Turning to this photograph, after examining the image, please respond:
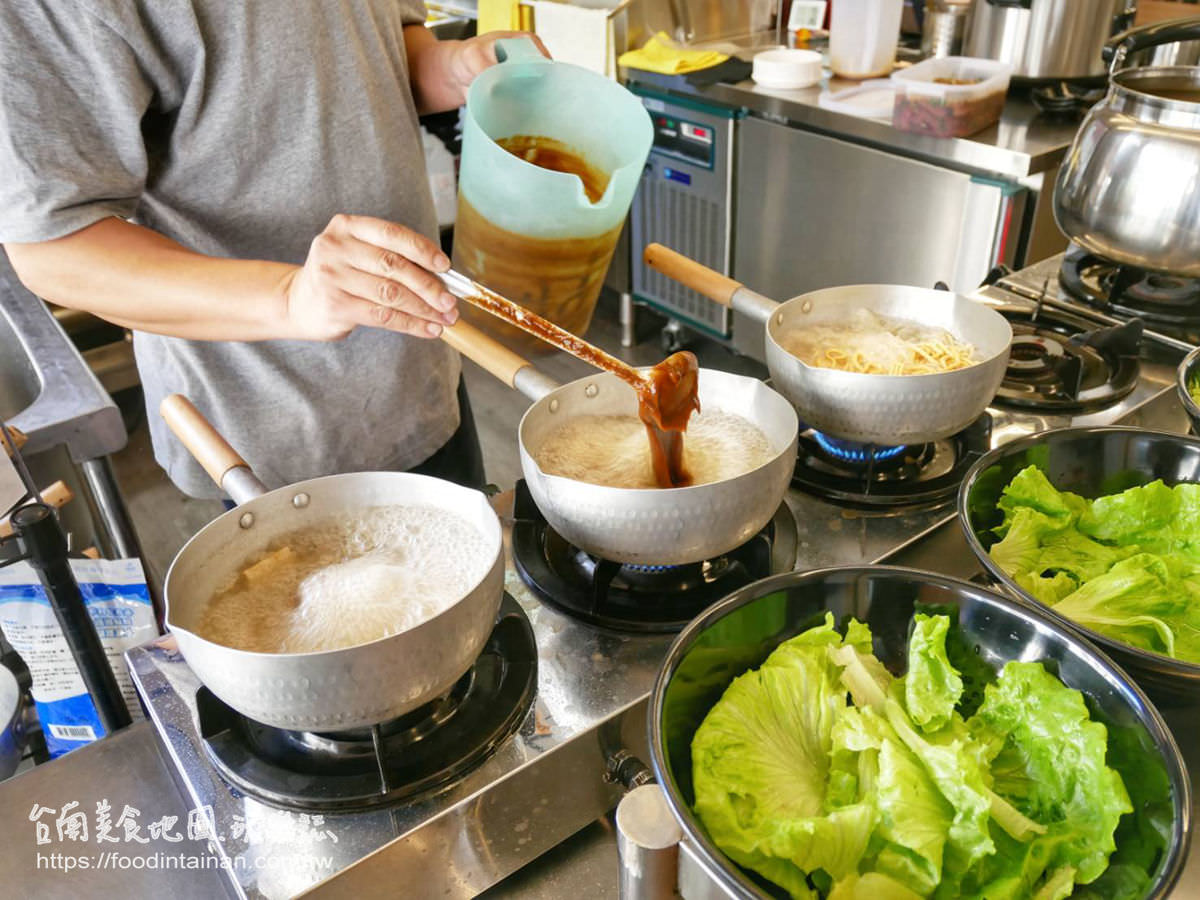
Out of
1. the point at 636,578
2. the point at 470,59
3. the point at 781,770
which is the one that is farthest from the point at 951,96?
the point at 781,770

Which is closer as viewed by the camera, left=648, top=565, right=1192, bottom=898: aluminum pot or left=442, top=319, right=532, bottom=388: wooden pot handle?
left=648, top=565, right=1192, bottom=898: aluminum pot

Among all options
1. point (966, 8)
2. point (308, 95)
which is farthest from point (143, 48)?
point (966, 8)

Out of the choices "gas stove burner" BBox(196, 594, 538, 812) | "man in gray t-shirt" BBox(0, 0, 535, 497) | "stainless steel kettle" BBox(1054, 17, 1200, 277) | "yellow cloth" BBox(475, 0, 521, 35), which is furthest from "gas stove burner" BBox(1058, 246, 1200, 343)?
"yellow cloth" BBox(475, 0, 521, 35)

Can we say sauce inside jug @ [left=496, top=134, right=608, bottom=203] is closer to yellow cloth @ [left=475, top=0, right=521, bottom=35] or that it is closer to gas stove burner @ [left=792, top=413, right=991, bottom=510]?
gas stove burner @ [left=792, top=413, right=991, bottom=510]

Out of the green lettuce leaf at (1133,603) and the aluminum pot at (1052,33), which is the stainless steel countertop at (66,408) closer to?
the green lettuce leaf at (1133,603)

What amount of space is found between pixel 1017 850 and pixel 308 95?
1211 mm

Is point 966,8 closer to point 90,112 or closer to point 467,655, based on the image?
point 90,112

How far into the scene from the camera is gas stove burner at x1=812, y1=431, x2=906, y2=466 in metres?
1.17

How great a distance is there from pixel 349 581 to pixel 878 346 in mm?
757

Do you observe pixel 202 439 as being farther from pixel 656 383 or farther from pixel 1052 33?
pixel 1052 33

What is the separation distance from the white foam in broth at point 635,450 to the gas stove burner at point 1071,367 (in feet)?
1.62

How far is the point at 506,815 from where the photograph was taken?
2.67 feet

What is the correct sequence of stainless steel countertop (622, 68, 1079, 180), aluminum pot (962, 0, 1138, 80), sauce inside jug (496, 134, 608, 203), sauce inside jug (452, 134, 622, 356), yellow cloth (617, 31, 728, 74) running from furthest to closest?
1. yellow cloth (617, 31, 728, 74)
2. aluminum pot (962, 0, 1138, 80)
3. stainless steel countertop (622, 68, 1079, 180)
4. sauce inside jug (496, 134, 608, 203)
5. sauce inside jug (452, 134, 622, 356)

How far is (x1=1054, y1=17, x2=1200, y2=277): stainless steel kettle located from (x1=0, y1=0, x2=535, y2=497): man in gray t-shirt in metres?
0.98
